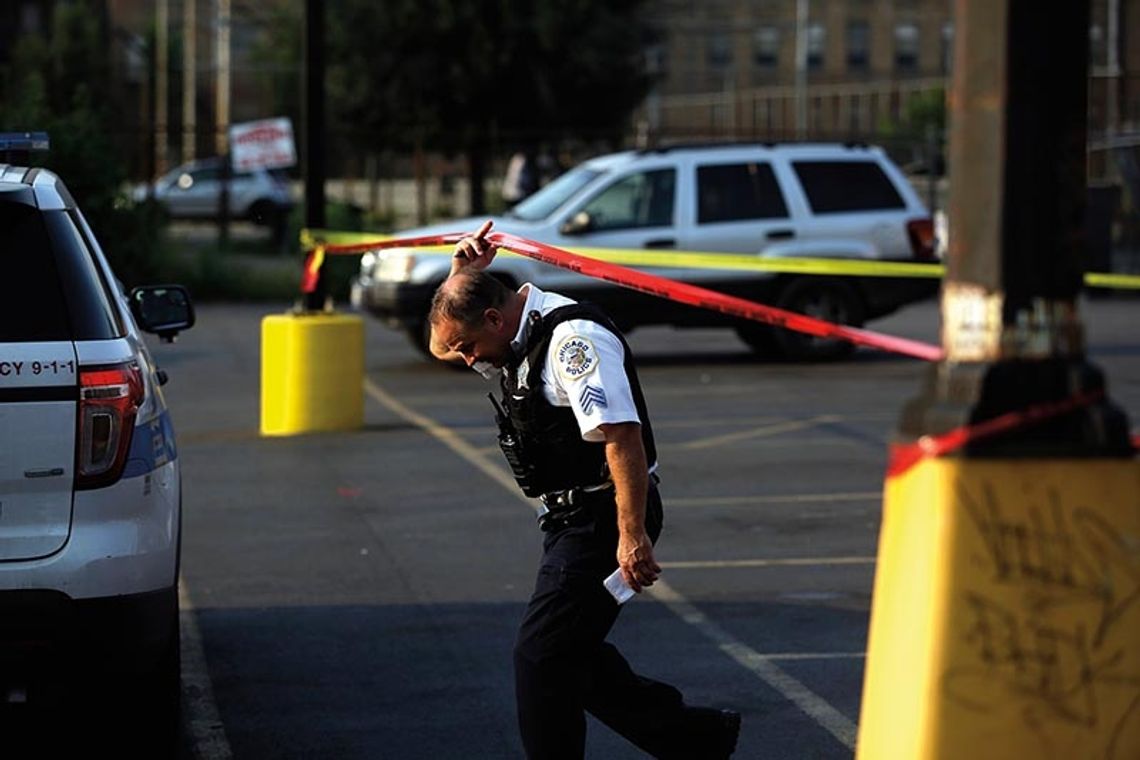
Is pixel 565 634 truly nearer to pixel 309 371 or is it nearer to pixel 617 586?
pixel 617 586

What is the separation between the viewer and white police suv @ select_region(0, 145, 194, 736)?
5.41 metres

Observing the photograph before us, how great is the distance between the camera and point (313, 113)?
554 inches

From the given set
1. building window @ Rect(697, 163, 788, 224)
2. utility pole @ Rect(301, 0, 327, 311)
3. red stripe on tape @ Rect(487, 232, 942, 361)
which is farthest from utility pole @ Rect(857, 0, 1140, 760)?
building window @ Rect(697, 163, 788, 224)

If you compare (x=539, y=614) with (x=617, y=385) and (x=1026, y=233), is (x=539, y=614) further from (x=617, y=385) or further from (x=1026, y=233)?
(x=1026, y=233)

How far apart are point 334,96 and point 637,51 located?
18.7 ft

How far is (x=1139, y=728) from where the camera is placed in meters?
3.66

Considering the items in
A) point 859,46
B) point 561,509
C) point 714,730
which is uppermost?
point 859,46

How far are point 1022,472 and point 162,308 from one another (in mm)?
4719

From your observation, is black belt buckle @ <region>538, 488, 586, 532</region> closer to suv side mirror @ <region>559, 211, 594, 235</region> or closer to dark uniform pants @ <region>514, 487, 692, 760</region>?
dark uniform pants @ <region>514, 487, 692, 760</region>

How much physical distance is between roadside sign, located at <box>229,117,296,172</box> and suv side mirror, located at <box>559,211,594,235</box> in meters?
7.88

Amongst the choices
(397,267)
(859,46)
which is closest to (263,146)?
(397,267)

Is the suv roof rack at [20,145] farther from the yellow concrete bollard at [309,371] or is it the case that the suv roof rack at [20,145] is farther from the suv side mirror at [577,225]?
the suv side mirror at [577,225]

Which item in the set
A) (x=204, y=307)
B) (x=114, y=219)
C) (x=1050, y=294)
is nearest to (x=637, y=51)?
(x=204, y=307)

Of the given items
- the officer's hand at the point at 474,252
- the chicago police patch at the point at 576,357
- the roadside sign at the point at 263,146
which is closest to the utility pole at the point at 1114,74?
the roadside sign at the point at 263,146
